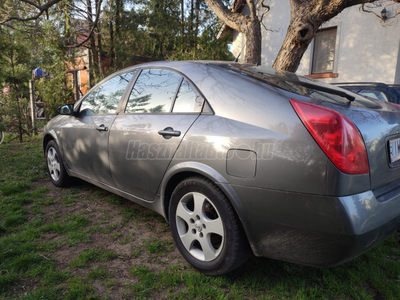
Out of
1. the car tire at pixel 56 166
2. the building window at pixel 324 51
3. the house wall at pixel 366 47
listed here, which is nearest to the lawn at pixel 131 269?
the car tire at pixel 56 166

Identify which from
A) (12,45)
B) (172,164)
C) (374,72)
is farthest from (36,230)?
(374,72)

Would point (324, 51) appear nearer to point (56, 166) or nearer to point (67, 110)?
point (67, 110)

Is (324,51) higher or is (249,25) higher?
(324,51)

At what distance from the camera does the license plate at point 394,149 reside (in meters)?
1.80

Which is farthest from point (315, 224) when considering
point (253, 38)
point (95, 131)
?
point (253, 38)

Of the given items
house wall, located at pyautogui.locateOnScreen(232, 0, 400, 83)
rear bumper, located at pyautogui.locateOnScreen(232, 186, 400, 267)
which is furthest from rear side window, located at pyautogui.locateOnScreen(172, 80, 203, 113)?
house wall, located at pyautogui.locateOnScreen(232, 0, 400, 83)

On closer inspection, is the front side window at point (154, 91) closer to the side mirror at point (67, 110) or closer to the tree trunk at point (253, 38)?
the side mirror at point (67, 110)

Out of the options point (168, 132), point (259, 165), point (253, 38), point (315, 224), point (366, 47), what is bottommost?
point (315, 224)

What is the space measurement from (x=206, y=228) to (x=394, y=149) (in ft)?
4.23

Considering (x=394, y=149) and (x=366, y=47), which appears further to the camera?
(x=366, y=47)

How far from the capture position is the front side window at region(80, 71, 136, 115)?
3083 mm

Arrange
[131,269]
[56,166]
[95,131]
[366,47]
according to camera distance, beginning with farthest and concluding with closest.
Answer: [366,47] → [56,166] → [95,131] → [131,269]

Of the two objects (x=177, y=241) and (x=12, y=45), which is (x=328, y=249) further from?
(x=12, y=45)

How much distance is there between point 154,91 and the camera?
271 cm
